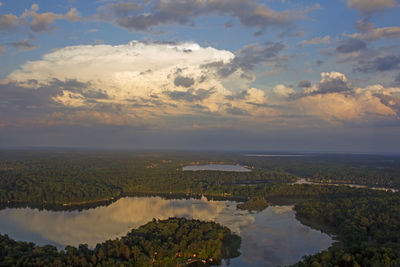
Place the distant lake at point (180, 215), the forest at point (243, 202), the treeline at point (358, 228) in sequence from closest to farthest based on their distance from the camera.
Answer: the treeline at point (358, 228) → the forest at point (243, 202) → the distant lake at point (180, 215)

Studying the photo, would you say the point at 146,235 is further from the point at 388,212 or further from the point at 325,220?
the point at 388,212

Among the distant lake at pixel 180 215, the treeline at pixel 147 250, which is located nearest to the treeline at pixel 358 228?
the distant lake at pixel 180 215

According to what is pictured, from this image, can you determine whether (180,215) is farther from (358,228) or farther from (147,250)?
(358,228)

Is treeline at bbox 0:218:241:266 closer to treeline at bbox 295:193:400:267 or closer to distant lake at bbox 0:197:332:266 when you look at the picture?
distant lake at bbox 0:197:332:266

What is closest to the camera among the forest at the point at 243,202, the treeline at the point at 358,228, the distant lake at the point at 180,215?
→ the treeline at the point at 358,228

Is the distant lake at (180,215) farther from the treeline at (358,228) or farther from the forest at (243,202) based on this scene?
the treeline at (358,228)
